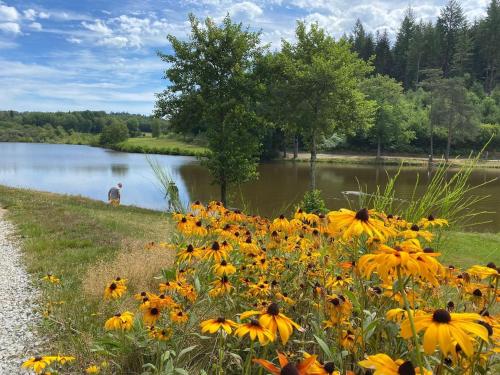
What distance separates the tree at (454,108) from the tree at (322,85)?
25305 mm

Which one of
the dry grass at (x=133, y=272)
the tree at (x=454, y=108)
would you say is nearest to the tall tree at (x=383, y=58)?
the tree at (x=454, y=108)

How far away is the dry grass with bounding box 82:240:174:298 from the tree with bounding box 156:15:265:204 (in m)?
9.32

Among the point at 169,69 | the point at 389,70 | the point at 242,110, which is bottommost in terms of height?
the point at 242,110

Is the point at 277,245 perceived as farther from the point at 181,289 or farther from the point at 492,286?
the point at 492,286

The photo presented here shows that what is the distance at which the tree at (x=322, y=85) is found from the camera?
15672mm

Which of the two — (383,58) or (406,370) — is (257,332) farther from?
(383,58)

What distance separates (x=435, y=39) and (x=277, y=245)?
224 feet

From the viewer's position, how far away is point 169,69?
15281 millimetres

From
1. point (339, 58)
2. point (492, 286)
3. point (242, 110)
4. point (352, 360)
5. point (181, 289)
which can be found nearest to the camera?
point (492, 286)

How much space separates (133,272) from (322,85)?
495 inches

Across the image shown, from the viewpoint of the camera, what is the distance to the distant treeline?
105438mm

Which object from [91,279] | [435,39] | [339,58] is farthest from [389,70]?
[91,279]

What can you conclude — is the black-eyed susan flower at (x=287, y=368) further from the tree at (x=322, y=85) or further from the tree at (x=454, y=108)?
the tree at (x=454, y=108)

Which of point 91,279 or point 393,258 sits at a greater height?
point 393,258
